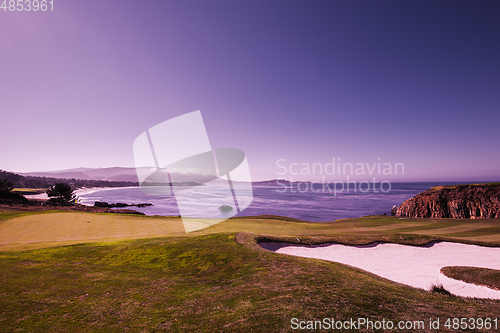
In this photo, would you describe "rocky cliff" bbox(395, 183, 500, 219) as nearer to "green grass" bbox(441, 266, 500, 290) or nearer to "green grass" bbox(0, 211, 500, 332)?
"green grass" bbox(441, 266, 500, 290)

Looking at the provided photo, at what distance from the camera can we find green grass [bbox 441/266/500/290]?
8.84m

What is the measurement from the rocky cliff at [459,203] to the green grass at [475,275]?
80.3ft

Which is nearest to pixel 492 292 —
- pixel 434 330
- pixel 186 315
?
pixel 434 330

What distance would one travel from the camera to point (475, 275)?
372 inches

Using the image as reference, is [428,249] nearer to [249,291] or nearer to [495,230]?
[495,230]

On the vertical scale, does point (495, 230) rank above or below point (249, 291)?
below

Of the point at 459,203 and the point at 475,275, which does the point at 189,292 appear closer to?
the point at 475,275

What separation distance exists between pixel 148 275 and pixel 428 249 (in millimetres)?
17220

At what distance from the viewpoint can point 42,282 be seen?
274 inches

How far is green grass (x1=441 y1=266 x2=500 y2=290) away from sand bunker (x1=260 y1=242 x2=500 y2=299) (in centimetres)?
35

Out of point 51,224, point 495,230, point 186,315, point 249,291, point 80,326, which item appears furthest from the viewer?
point 51,224

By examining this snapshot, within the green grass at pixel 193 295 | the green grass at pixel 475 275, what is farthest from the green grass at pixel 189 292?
the green grass at pixel 475 275

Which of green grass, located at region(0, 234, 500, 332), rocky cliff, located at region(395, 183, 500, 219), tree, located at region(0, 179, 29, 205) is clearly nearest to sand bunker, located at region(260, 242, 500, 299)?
green grass, located at region(0, 234, 500, 332)

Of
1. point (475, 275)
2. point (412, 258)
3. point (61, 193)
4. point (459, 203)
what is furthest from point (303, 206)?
point (61, 193)
